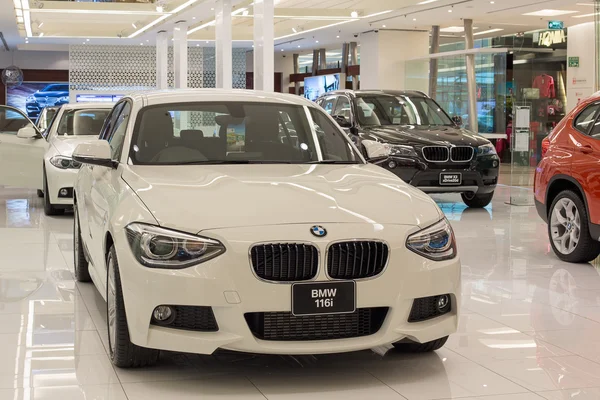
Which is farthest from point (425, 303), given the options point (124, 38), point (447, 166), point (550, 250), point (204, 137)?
point (124, 38)

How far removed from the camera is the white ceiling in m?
19.8

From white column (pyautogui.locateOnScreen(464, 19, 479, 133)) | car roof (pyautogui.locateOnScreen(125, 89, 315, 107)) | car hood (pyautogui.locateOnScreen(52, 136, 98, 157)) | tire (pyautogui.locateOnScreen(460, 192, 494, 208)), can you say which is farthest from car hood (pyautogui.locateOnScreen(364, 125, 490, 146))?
white column (pyautogui.locateOnScreen(464, 19, 479, 133))

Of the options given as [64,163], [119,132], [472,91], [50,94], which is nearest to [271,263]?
[119,132]

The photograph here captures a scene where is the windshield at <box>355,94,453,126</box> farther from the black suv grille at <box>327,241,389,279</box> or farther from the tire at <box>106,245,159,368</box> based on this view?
the black suv grille at <box>327,241,389,279</box>

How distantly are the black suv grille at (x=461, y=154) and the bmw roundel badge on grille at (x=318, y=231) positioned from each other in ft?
26.2

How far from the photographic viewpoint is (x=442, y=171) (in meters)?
11.6

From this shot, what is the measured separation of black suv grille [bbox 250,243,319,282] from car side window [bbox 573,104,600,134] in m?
4.33

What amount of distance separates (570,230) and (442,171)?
13.1ft

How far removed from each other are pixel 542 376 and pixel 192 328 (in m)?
1.69

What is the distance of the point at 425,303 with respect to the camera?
4168mm

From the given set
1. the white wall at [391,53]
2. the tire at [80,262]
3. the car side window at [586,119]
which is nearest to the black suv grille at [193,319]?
the tire at [80,262]

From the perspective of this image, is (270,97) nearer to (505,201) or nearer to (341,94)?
(341,94)

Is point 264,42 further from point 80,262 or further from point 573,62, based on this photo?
point 80,262

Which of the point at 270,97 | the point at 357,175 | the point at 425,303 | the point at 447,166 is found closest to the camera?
the point at 425,303
